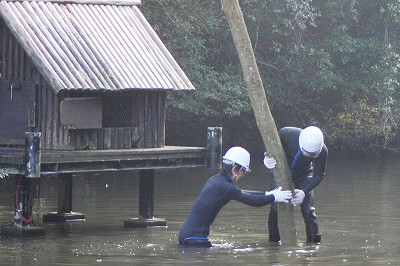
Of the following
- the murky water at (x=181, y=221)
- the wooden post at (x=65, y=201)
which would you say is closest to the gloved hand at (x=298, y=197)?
the murky water at (x=181, y=221)

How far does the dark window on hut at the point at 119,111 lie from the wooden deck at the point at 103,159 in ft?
2.79

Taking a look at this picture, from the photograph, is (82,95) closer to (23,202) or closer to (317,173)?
(23,202)

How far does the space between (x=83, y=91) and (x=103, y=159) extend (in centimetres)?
123

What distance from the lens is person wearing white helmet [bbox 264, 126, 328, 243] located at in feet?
54.9

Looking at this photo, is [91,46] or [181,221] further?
[181,221]

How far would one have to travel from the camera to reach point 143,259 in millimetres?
16172

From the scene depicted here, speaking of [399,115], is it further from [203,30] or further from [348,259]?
[348,259]

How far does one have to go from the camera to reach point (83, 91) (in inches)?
772

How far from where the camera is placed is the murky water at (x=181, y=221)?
16.3 metres

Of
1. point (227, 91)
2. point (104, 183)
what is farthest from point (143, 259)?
point (227, 91)

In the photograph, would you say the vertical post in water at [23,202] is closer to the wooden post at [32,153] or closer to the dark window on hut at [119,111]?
the wooden post at [32,153]

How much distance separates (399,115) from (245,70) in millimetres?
28705

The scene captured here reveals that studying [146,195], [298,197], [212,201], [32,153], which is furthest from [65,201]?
[298,197]

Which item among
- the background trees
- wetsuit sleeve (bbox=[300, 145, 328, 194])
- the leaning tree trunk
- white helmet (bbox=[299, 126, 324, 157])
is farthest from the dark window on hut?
the background trees
